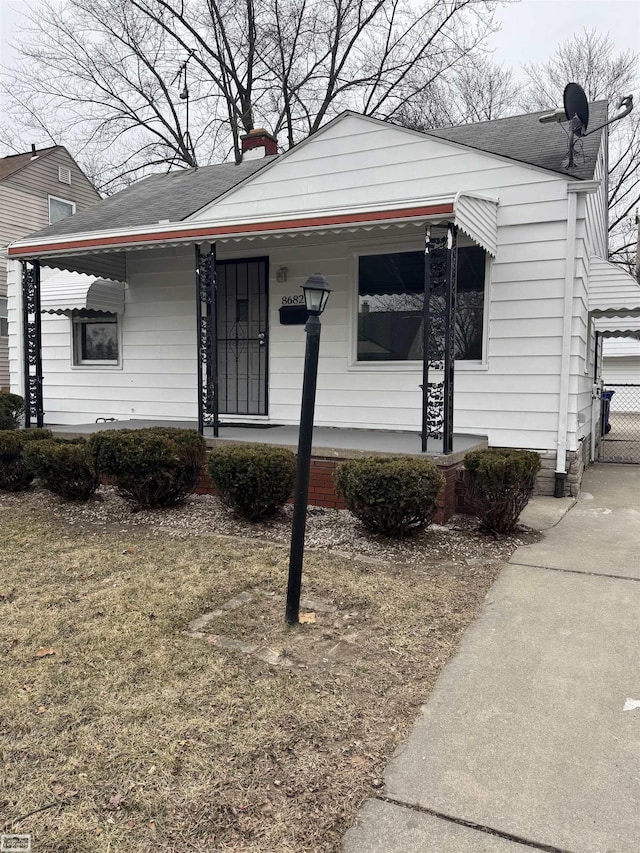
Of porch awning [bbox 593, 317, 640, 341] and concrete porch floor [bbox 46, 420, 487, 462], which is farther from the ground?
porch awning [bbox 593, 317, 640, 341]

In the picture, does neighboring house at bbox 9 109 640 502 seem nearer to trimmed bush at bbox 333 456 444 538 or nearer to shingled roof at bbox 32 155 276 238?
shingled roof at bbox 32 155 276 238

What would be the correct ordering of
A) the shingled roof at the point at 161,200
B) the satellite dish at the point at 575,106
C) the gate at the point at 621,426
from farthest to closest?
the gate at the point at 621,426
the shingled roof at the point at 161,200
the satellite dish at the point at 575,106

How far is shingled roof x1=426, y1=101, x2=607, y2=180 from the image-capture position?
673 centimetres

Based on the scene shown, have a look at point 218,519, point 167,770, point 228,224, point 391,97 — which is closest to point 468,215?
point 228,224

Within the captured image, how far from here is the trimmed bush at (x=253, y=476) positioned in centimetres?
506

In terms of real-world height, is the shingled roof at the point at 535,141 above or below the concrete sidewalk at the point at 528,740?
above

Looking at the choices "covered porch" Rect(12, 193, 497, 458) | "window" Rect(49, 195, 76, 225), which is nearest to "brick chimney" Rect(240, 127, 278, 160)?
"covered porch" Rect(12, 193, 497, 458)

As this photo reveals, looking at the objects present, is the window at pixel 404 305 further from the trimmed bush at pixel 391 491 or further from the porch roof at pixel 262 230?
the trimmed bush at pixel 391 491

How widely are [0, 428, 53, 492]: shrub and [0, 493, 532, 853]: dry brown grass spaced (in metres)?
2.33

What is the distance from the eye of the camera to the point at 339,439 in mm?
6473

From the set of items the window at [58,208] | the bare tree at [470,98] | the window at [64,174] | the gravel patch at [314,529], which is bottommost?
the gravel patch at [314,529]

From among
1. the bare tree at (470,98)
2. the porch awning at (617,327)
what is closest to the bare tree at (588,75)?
the bare tree at (470,98)

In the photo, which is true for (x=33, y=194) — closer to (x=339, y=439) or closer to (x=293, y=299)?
(x=293, y=299)

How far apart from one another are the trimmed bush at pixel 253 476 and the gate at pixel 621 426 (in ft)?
22.9
